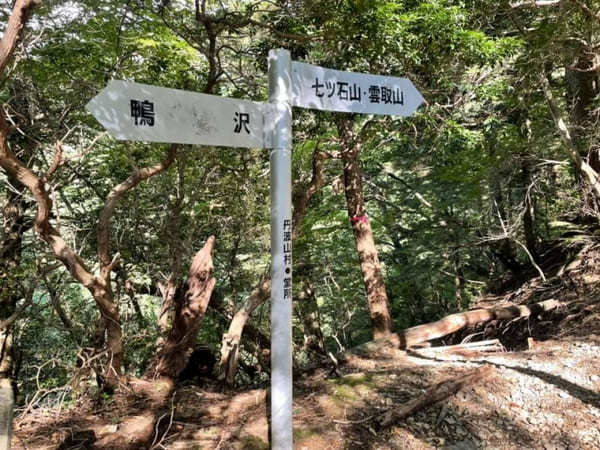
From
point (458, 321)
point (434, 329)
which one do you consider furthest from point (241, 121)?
point (458, 321)

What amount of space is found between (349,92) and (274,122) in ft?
1.83

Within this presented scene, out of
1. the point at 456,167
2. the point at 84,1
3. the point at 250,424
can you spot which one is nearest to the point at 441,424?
the point at 250,424

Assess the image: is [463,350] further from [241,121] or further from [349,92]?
[241,121]

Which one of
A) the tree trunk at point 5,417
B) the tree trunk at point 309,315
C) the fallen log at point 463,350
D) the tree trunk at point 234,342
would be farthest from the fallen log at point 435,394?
the tree trunk at point 309,315

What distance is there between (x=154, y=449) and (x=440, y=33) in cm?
460

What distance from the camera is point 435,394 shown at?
3627mm

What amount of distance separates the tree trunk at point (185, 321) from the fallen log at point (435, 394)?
7.14ft

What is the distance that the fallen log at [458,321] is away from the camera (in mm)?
5789

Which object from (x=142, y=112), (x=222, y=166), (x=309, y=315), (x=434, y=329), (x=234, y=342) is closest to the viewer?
(x=142, y=112)

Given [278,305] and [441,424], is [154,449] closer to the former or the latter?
[278,305]

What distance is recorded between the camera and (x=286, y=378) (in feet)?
8.08

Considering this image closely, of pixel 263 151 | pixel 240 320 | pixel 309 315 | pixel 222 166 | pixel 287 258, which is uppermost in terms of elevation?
pixel 263 151

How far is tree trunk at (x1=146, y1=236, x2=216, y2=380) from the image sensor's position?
14.8 ft

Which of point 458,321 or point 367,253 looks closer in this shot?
point 458,321
